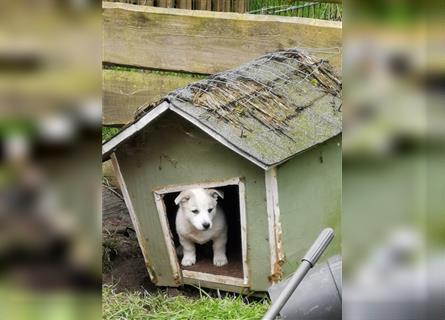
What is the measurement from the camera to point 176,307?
2229 mm

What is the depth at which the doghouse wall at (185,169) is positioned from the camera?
2125 mm

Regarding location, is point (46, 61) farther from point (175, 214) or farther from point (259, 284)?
point (175, 214)

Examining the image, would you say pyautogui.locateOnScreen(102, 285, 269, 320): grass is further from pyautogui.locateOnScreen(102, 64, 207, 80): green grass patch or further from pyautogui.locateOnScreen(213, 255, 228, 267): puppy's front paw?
pyautogui.locateOnScreen(102, 64, 207, 80): green grass patch

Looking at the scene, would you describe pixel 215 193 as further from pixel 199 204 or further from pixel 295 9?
pixel 295 9

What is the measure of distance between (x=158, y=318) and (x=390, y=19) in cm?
186

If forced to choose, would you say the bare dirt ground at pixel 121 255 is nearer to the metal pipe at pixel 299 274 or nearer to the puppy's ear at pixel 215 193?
the puppy's ear at pixel 215 193

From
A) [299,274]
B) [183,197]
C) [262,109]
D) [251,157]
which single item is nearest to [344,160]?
[299,274]

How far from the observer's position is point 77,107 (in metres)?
0.41

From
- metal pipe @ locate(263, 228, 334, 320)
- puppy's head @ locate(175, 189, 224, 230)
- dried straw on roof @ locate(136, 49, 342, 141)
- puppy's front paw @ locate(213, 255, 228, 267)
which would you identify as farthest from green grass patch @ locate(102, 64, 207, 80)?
metal pipe @ locate(263, 228, 334, 320)

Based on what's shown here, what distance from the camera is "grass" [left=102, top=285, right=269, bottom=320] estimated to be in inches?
83.2

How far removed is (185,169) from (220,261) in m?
0.41

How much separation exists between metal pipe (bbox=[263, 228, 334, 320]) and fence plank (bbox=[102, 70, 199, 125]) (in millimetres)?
1705

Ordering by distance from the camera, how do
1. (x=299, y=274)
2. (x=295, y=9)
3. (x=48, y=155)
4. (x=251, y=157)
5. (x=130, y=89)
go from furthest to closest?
(x=295, y=9)
(x=130, y=89)
(x=251, y=157)
(x=299, y=274)
(x=48, y=155)

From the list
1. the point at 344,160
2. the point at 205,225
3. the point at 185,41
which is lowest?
the point at 205,225
